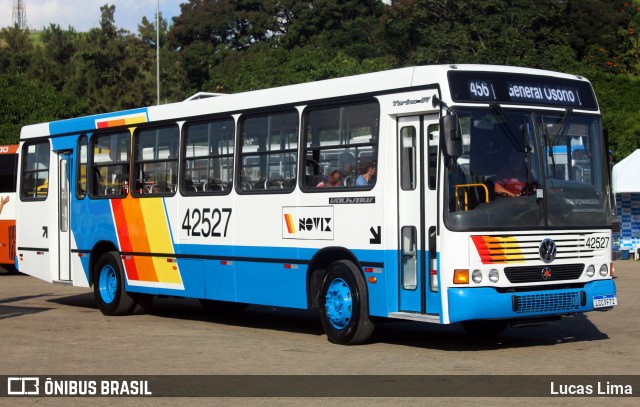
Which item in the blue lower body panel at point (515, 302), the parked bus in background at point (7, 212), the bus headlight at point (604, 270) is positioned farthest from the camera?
the parked bus in background at point (7, 212)

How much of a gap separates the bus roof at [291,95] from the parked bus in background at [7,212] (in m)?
9.68

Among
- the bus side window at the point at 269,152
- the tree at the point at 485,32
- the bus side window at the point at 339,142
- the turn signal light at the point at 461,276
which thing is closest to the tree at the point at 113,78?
the tree at the point at 485,32

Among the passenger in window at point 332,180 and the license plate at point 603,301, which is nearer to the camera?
the license plate at point 603,301

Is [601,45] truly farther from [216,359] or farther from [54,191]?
[216,359]

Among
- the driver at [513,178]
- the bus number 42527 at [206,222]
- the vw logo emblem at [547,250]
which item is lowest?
the vw logo emblem at [547,250]

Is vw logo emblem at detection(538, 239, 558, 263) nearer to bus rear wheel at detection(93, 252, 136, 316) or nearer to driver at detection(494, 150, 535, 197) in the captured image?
driver at detection(494, 150, 535, 197)

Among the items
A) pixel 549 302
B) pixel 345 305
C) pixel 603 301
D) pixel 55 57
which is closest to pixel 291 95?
pixel 345 305

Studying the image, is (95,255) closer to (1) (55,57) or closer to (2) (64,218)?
(2) (64,218)

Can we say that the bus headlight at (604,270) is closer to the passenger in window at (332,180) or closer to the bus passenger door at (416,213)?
the bus passenger door at (416,213)

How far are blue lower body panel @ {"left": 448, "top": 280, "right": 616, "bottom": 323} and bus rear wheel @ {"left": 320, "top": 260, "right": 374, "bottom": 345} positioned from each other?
1.43m

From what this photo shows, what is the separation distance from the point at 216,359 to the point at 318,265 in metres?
2.18

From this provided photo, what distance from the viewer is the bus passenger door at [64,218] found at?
1908cm

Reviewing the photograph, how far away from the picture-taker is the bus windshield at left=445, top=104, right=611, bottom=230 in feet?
39.9

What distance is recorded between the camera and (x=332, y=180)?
1380 centimetres
